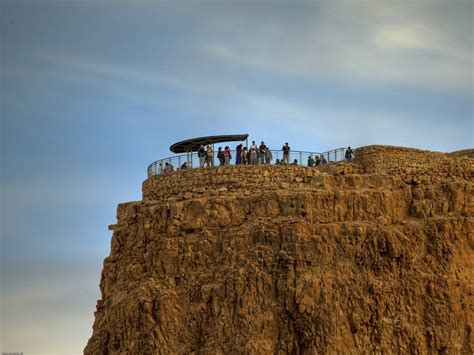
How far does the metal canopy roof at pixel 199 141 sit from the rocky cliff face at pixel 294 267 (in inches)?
95.2

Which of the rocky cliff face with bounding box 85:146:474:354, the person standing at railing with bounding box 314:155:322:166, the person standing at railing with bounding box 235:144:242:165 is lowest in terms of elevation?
the rocky cliff face with bounding box 85:146:474:354

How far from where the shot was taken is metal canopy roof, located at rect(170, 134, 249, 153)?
4078cm

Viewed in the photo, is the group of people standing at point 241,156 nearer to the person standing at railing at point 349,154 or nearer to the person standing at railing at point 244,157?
the person standing at railing at point 244,157

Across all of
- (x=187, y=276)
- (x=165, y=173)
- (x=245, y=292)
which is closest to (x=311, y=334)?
(x=245, y=292)

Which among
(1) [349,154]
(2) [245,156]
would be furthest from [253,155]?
(1) [349,154]

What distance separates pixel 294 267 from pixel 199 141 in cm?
802

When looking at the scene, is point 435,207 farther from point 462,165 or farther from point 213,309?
point 213,309

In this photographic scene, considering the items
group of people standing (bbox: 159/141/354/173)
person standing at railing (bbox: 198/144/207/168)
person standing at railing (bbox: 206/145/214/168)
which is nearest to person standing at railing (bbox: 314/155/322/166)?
group of people standing (bbox: 159/141/354/173)

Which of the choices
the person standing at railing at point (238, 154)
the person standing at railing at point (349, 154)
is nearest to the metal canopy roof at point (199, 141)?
the person standing at railing at point (238, 154)

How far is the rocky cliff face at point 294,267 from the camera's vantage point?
34500 mm

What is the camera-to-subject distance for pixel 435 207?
37.7 metres

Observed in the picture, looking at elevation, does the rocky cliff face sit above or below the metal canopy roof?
below

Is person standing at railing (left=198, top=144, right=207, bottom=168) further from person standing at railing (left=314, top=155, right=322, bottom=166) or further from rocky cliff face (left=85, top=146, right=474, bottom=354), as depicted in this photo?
person standing at railing (left=314, top=155, right=322, bottom=166)

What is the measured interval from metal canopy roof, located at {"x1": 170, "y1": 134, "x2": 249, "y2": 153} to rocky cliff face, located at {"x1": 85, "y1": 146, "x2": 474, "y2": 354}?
2.42m
